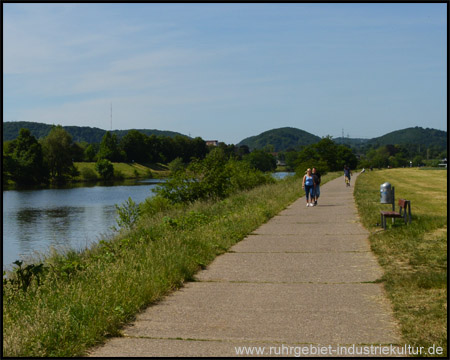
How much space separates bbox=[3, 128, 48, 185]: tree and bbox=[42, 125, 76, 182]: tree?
7.41 feet

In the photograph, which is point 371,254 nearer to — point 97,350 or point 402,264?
point 402,264

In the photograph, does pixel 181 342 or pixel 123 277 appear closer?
pixel 181 342

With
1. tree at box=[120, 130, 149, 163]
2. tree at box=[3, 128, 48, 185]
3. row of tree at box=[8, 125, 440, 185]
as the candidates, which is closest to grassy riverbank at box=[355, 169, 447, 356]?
row of tree at box=[8, 125, 440, 185]

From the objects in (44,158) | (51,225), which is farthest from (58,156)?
(51,225)

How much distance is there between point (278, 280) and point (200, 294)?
1395 mm

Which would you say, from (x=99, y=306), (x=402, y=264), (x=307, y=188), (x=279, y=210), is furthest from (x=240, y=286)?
(x=307, y=188)

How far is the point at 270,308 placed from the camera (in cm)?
609

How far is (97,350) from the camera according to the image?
4.70 m

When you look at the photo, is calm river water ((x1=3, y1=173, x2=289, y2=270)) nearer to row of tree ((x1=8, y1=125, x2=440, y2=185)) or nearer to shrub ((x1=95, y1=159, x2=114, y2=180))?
row of tree ((x1=8, y1=125, x2=440, y2=185))

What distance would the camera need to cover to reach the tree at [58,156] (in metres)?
84.4

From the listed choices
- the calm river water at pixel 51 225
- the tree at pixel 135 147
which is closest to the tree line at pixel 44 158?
the tree at pixel 135 147

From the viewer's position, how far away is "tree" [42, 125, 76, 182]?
84438mm

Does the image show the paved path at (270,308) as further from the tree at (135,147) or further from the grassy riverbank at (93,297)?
the tree at (135,147)

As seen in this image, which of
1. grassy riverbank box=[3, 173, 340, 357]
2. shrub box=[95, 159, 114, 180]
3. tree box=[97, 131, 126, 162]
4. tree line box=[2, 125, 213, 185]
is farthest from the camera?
tree box=[97, 131, 126, 162]
